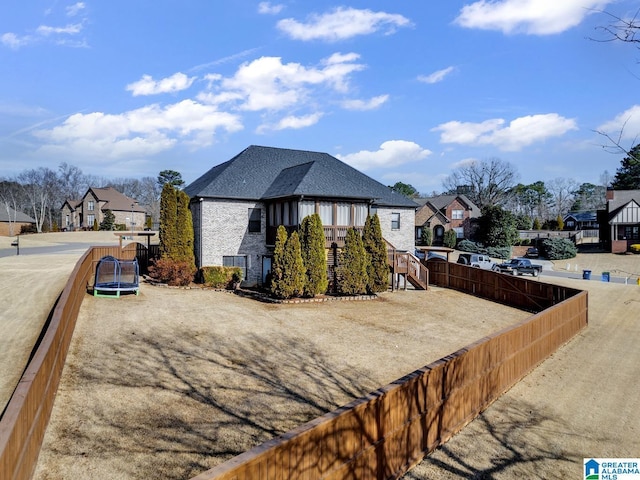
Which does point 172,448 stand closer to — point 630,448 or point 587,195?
point 630,448

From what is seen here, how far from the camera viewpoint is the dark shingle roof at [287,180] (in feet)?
86.0

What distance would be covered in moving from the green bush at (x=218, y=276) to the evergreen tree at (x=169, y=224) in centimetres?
230

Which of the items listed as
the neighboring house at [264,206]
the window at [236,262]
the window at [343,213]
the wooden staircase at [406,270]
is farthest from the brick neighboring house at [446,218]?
the window at [236,262]

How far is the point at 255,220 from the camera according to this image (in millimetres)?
28125

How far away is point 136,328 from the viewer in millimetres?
15258

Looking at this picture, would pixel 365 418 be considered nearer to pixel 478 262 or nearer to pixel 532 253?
pixel 478 262

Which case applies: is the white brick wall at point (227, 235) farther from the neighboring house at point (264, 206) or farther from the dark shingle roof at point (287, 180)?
the dark shingle roof at point (287, 180)

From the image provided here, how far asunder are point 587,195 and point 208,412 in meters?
140

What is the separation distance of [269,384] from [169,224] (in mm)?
17746

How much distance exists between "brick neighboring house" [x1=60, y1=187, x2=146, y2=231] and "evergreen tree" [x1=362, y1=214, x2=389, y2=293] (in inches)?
2482

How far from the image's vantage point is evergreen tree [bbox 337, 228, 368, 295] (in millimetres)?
23984

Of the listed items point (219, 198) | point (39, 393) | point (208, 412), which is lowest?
point (208, 412)

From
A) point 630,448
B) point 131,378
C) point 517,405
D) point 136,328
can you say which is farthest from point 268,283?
point 630,448

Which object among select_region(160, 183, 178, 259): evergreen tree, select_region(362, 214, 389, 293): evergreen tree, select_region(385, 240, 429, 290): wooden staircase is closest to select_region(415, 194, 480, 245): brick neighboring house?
select_region(385, 240, 429, 290): wooden staircase
